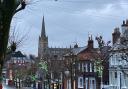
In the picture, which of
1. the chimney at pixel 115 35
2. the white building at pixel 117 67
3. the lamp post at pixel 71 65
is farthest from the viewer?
the lamp post at pixel 71 65

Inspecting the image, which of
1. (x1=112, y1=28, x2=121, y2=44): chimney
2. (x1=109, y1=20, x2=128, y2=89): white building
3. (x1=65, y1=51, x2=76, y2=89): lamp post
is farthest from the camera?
(x1=65, y1=51, x2=76, y2=89): lamp post

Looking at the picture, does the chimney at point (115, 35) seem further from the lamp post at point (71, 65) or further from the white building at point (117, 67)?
the lamp post at point (71, 65)

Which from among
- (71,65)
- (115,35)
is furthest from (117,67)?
(71,65)

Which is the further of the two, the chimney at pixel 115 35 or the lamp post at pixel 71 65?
the lamp post at pixel 71 65

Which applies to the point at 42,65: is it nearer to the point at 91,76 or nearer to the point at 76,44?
the point at 76,44

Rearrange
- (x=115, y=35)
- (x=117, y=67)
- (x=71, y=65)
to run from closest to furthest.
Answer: (x=117, y=67) < (x=115, y=35) < (x=71, y=65)

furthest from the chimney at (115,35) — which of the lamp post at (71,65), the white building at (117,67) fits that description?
the lamp post at (71,65)

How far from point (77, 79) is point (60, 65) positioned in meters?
11.0

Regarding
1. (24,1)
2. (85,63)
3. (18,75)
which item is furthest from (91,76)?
(24,1)

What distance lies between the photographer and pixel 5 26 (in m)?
18.8

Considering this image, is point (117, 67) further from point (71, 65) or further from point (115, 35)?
point (71, 65)

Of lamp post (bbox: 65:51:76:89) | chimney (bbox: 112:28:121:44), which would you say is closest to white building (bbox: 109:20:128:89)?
chimney (bbox: 112:28:121:44)

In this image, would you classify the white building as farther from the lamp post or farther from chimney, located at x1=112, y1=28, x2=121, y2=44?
the lamp post

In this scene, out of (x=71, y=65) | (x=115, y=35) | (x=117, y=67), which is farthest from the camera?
(x=71, y=65)
